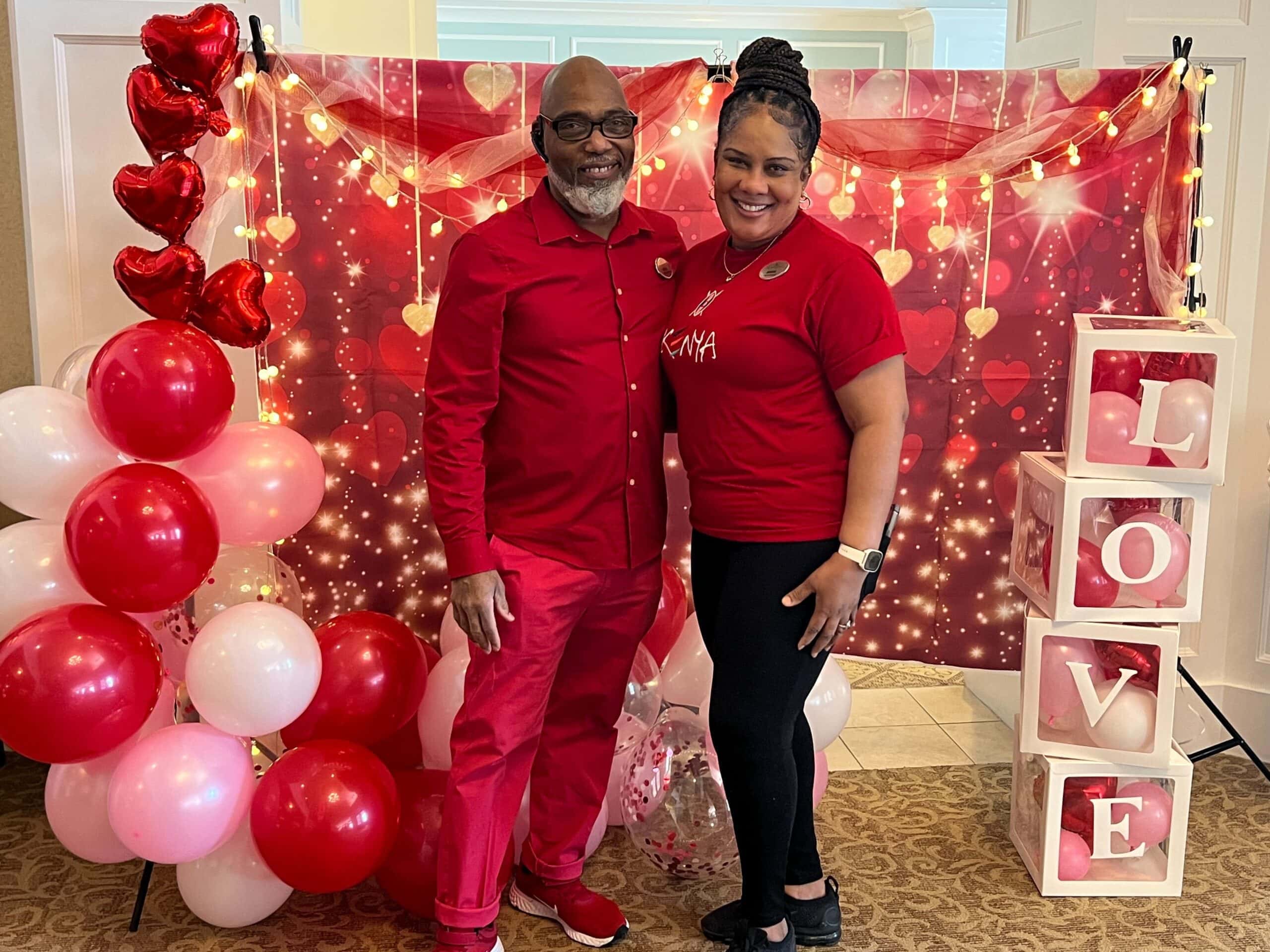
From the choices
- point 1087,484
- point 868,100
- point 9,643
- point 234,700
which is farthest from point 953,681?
point 9,643

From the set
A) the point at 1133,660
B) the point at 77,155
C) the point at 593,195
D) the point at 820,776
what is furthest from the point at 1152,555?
the point at 77,155

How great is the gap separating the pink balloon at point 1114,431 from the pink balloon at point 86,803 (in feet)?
5.80

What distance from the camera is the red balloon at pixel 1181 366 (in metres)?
2.07

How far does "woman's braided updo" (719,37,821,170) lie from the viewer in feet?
5.41

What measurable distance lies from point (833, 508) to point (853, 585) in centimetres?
12

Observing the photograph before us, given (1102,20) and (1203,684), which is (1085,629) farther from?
(1102,20)

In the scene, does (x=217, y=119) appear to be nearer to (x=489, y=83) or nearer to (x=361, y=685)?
(x=489, y=83)

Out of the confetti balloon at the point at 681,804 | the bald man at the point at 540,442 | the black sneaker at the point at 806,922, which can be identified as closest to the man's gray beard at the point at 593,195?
the bald man at the point at 540,442

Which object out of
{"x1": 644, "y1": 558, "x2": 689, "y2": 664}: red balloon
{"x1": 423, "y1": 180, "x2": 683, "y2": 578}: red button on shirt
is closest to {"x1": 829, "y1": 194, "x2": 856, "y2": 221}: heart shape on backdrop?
{"x1": 423, "y1": 180, "x2": 683, "y2": 578}: red button on shirt

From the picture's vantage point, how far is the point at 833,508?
5.57ft

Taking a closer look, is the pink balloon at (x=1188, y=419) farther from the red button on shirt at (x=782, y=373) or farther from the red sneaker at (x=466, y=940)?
the red sneaker at (x=466, y=940)

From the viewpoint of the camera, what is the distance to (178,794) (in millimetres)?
1814

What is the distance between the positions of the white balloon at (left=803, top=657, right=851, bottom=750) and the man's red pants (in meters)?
0.37

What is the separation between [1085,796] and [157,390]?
1870mm
